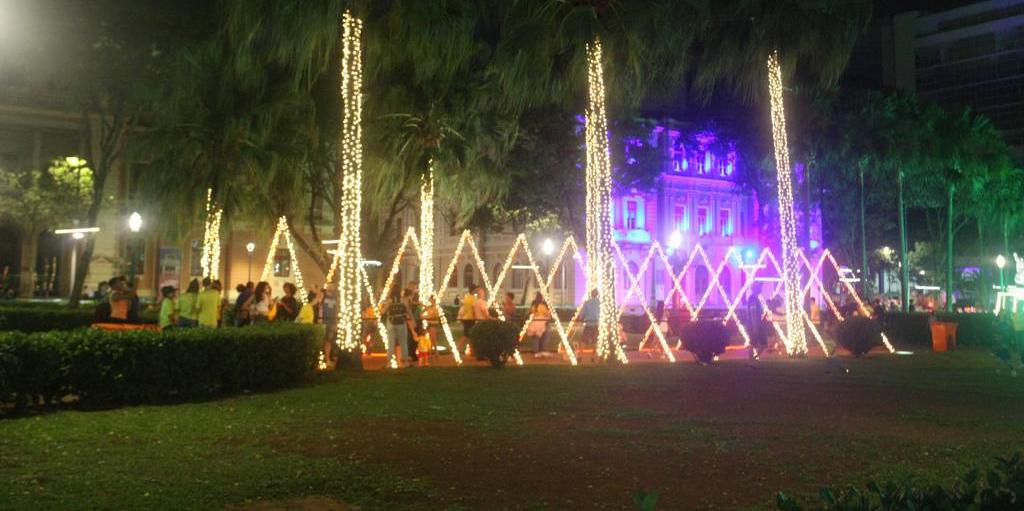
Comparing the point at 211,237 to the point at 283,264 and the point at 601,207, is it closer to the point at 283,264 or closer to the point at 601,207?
the point at 601,207

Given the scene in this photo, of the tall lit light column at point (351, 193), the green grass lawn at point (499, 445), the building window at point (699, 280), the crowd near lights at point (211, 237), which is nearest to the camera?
the green grass lawn at point (499, 445)

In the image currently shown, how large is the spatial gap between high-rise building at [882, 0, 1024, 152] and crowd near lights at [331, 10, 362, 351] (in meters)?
78.4

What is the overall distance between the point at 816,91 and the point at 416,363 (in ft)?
86.3

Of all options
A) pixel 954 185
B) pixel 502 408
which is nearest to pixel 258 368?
pixel 502 408

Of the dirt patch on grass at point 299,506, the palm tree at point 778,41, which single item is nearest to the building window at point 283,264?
the palm tree at point 778,41

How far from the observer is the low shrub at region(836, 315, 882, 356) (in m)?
24.0

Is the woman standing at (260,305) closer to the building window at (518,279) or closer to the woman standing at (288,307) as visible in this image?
the woman standing at (288,307)

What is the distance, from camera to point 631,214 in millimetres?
60625

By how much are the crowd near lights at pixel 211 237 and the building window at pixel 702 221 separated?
145 feet

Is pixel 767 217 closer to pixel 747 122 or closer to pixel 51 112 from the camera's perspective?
pixel 747 122

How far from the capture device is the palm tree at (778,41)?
22.4 m

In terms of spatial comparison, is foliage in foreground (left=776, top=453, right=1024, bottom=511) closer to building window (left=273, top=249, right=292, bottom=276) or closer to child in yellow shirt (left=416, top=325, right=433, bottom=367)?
child in yellow shirt (left=416, top=325, right=433, bottom=367)

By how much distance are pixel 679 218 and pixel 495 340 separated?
150ft

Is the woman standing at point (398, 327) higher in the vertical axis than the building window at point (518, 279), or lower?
lower
